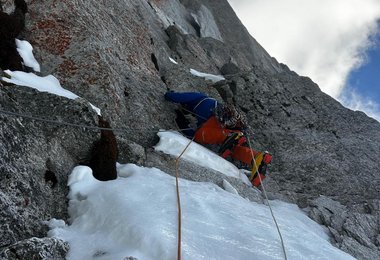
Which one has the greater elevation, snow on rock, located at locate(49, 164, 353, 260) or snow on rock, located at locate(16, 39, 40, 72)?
snow on rock, located at locate(49, 164, 353, 260)

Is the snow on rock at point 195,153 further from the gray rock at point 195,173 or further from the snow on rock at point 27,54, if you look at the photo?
the snow on rock at point 27,54

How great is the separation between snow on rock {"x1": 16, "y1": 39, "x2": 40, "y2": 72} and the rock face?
244 millimetres

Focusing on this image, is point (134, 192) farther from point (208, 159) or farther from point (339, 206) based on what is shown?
point (339, 206)

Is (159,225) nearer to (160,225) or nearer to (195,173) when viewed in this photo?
(160,225)

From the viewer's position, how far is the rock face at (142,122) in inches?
283

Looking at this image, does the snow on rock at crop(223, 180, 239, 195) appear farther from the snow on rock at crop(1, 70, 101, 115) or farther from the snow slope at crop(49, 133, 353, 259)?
the snow on rock at crop(1, 70, 101, 115)


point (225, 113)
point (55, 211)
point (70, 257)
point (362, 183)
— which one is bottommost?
point (55, 211)

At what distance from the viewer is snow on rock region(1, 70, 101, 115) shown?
384 inches

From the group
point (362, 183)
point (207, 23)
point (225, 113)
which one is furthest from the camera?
point (207, 23)

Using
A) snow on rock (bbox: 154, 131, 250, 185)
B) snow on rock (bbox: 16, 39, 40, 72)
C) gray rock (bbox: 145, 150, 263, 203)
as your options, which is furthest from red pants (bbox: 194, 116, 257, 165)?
snow on rock (bbox: 16, 39, 40, 72)

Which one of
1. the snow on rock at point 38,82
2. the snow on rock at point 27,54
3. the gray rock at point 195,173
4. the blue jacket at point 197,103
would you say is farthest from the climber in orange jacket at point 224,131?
the snow on rock at point 27,54

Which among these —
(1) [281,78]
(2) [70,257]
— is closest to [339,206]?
(2) [70,257]

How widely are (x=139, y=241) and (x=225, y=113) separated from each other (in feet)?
27.9

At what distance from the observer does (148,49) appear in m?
18.6
